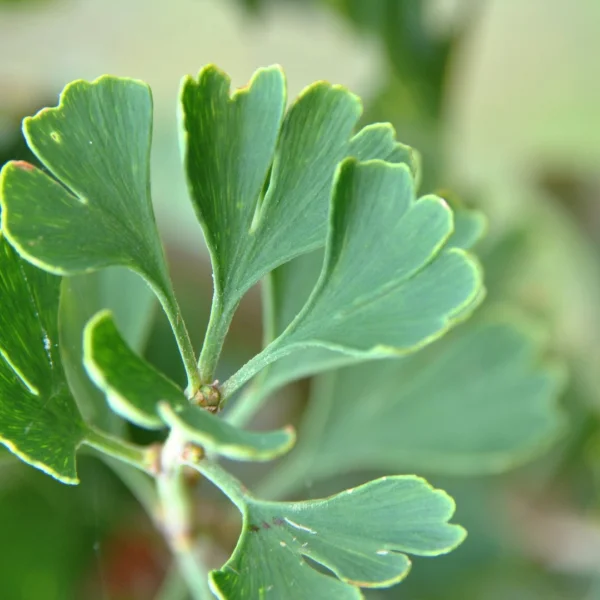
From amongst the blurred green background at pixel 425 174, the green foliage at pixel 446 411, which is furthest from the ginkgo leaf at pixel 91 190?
the green foliage at pixel 446 411

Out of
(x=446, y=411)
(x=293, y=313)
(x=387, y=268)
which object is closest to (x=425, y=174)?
(x=446, y=411)

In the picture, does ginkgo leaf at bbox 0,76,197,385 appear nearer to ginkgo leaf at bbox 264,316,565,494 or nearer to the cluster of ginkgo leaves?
the cluster of ginkgo leaves

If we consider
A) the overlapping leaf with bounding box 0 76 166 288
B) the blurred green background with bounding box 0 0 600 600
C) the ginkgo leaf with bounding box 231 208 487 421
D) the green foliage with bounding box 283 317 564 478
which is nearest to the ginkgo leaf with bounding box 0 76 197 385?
the overlapping leaf with bounding box 0 76 166 288

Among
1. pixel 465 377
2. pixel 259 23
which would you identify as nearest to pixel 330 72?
pixel 259 23

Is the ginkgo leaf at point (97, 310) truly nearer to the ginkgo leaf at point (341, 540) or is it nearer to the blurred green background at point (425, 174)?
the blurred green background at point (425, 174)

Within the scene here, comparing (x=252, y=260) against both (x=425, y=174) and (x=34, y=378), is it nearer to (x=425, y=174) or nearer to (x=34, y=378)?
(x=34, y=378)

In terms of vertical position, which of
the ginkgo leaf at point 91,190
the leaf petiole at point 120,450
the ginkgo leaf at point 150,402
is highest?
the ginkgo leaf at point 91,190

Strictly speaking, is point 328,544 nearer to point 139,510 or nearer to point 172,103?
point 139,510
